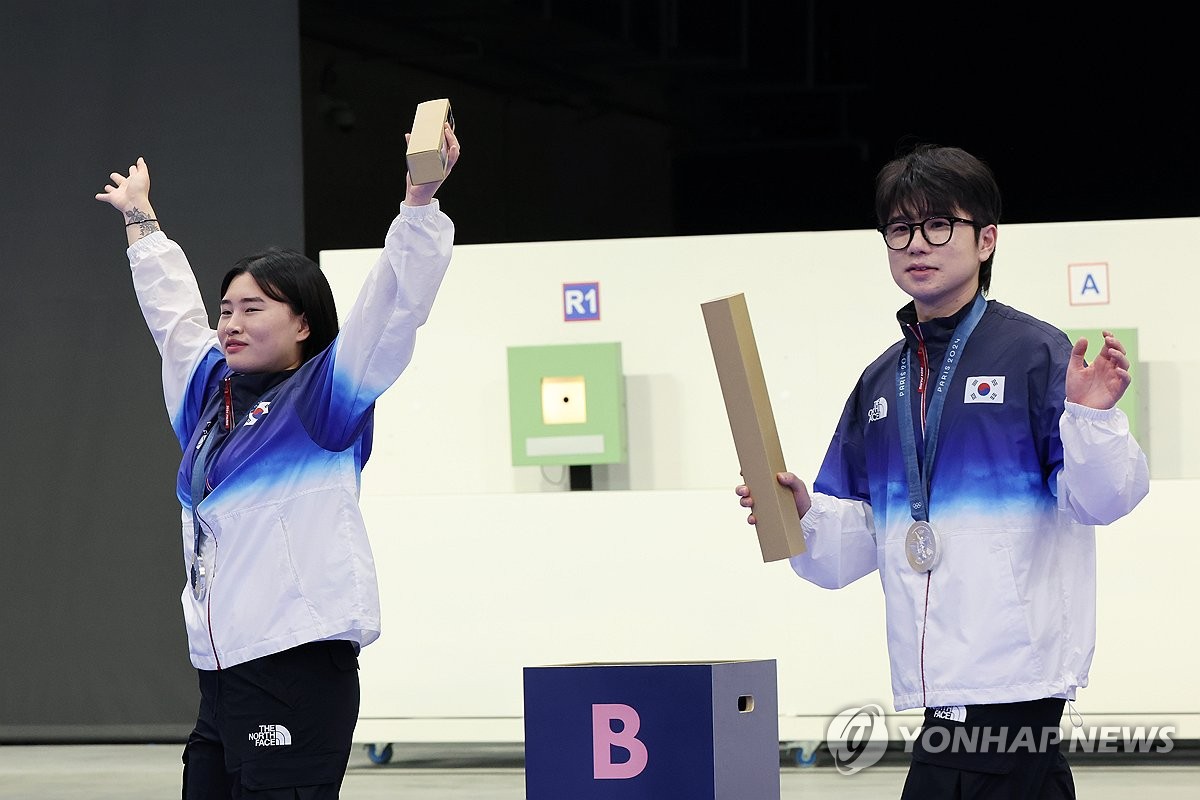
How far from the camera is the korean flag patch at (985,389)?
201 cm

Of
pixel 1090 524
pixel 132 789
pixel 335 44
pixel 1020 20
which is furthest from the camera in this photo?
pixel 335 44

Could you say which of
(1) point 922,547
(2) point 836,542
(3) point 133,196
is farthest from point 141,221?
(1) point 922,547

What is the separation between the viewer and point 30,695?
6.73m

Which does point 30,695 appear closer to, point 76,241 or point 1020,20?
point 76,241

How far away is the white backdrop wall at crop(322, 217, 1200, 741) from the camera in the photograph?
16.9 ft

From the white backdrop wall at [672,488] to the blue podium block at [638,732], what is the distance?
2.68m

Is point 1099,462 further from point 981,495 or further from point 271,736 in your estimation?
point 271,736

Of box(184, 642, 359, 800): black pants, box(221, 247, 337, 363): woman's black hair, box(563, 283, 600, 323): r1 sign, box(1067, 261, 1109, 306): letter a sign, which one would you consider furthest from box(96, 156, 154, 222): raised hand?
box(1067, 261, 1109, 306): letter a sign

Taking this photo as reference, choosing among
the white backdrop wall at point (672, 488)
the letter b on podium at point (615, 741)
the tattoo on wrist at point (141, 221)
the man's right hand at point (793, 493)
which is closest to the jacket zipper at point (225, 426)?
the tattoo on wrist at point (141, 221)

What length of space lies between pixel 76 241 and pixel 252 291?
4.76 meters

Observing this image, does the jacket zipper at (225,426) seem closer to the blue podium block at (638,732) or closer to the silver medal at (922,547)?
the blue podium block at (638,732)

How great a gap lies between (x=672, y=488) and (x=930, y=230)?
11.3ft

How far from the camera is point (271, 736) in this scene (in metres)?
Result: 2.18

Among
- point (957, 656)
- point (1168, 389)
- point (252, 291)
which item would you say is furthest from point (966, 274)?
point (1168, 389)
